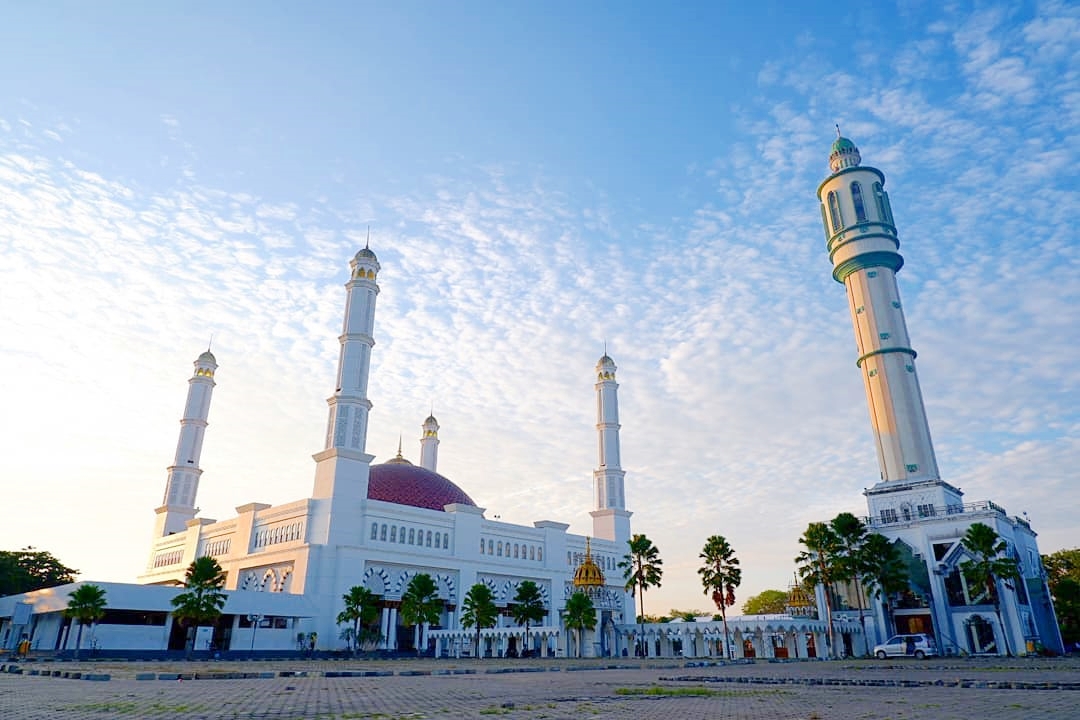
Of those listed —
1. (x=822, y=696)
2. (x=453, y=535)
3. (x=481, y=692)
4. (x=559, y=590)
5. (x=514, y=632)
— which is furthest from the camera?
(x=559, y=590)

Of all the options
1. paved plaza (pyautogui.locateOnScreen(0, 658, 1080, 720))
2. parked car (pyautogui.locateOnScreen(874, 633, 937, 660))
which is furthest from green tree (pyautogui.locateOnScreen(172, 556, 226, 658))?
parked car (pyautogui.locateOnScreen(874, 633, 937, 660))

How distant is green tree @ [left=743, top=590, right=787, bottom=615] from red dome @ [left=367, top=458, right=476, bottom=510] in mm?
58890

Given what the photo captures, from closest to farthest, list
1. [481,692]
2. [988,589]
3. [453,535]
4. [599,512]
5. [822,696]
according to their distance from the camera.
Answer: [822,696]
[481,692]
[988,589]
[453,535]
[599,512]

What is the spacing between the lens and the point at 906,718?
8.80 m

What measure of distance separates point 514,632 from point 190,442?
37325 millimetres

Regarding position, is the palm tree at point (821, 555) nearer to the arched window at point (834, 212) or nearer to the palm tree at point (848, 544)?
the palm tree at point (848, 544)

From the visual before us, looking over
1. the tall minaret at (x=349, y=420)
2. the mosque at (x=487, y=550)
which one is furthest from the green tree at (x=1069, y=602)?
the tall minaret at (x=349, y=420)

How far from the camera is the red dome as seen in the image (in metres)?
62.7

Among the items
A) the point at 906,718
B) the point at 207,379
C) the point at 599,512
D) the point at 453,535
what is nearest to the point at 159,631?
the point at 453,535

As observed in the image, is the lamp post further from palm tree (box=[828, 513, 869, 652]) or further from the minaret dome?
the minaret dome

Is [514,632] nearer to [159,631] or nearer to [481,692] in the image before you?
[159,631]

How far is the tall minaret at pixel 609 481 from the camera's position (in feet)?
233

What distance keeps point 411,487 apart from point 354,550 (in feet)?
42.4

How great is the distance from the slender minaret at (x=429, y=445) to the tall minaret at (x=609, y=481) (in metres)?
19.4
